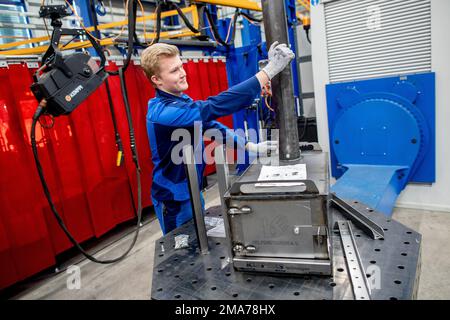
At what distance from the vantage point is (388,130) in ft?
6.53

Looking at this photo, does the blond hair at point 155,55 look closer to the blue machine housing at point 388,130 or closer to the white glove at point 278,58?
the white glove at point 278,58

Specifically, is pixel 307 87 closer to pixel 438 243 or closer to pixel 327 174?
pixel 438 243

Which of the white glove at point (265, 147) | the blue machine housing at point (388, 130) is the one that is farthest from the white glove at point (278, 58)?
the blue machine housing at point (388, 130)

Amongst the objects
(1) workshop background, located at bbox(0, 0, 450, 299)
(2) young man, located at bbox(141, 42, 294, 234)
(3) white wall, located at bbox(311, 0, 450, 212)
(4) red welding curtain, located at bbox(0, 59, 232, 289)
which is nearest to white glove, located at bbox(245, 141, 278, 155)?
(2) young man, located at bbox(141, 42, 294, 234)

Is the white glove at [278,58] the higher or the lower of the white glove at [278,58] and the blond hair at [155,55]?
the lower

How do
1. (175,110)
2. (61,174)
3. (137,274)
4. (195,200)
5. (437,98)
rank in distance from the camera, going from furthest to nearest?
1. (61,174)
2. (137,274)
3. (437,98)
4. (175,110)
5. (195,200)

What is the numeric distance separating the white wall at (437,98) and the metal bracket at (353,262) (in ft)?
4.82

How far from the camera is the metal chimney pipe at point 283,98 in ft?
3.16

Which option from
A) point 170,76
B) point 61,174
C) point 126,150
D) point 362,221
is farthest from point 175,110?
point 126,150

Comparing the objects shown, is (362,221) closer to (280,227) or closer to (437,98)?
(280,227)

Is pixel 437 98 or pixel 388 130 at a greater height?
pixel 437 98

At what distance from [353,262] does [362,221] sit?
0.20 meters

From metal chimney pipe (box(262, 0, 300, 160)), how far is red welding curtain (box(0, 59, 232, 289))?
72.4 inches
